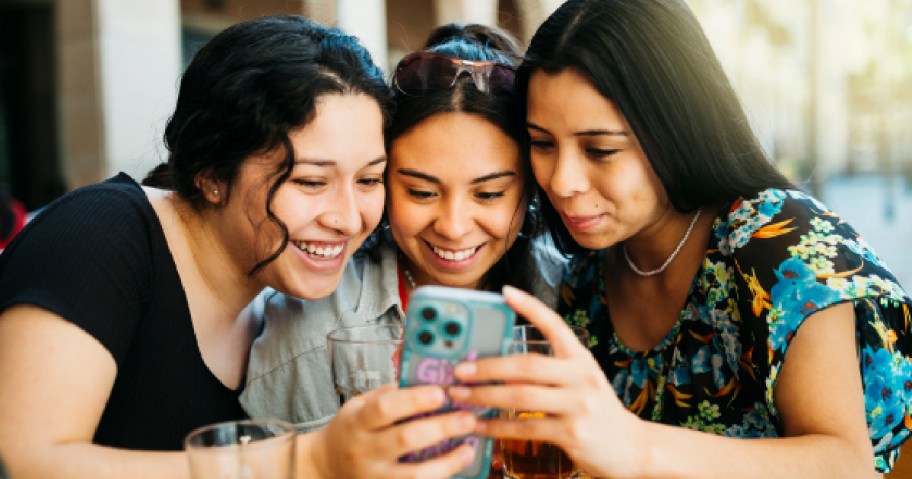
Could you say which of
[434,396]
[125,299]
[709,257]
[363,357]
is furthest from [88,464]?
[709,257]

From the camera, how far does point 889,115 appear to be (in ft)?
20.1

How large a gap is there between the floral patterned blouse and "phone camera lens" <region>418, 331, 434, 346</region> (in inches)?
33.3

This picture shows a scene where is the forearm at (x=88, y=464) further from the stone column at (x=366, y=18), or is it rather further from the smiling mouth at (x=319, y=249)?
the stone column at (x=366, y=18)

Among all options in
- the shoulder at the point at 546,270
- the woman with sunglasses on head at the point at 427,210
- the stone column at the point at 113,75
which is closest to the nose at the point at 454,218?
A: the woman with sunglasses on head at the point at 427,210

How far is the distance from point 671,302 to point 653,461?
2.82 feet

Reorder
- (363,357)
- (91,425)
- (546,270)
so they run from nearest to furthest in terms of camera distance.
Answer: (363,357) → (91,425) → (546,270)

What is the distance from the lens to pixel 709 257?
1777mm

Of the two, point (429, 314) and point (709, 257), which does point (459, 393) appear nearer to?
point (429, 314)

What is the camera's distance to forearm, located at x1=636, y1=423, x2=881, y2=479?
1.14m

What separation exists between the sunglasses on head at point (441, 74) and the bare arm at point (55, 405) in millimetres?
1029

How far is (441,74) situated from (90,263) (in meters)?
0.98

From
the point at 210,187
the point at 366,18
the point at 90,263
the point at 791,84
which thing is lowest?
the point at 90,263

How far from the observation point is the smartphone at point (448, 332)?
3.21ft

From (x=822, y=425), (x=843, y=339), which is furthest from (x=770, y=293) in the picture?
(x=822, y=425)
